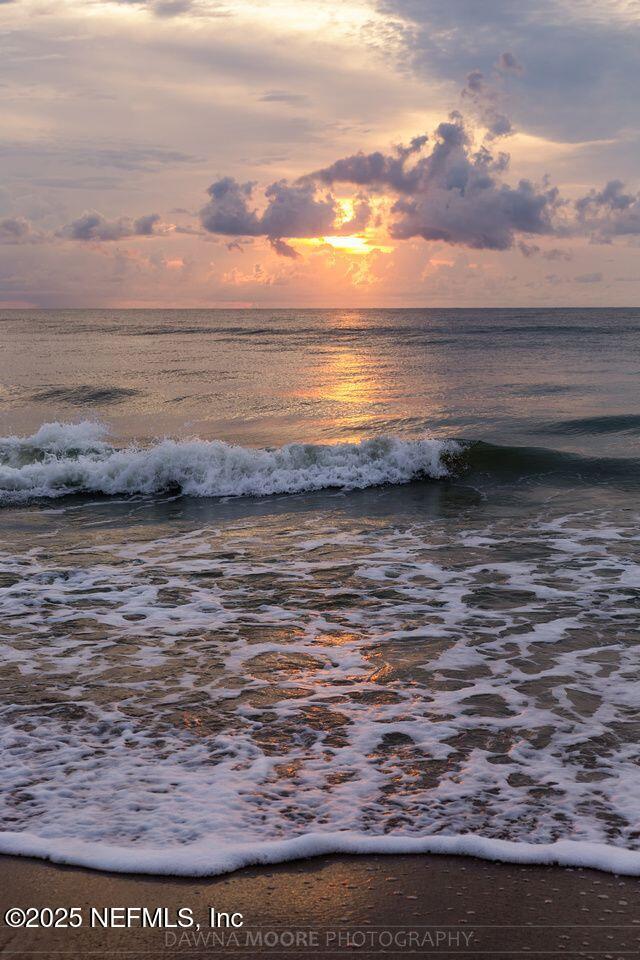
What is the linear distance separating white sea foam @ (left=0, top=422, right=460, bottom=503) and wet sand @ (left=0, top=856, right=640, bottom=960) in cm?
1026

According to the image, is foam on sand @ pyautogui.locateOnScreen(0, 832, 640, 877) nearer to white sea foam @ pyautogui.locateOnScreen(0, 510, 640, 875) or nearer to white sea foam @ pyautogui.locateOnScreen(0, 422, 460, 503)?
white sea foam @ pyautogui.locateOnScreen(0, 510, 640, 875)

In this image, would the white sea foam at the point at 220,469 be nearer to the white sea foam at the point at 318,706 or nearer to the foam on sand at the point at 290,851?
the white sea foam at the point at 318,706

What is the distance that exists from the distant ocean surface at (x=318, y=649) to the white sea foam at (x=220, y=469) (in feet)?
0.16

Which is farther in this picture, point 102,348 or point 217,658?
point 102,348

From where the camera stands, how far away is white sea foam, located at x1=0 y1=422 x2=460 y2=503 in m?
14.0

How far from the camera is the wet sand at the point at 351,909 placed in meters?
3.19

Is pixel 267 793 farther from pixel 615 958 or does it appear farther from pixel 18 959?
pixel 615 958

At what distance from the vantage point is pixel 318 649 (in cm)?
652

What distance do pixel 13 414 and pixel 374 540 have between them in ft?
52.8

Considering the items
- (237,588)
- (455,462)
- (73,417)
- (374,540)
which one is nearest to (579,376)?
(455,462)

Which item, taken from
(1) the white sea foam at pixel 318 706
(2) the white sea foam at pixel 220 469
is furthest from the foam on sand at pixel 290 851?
(2) the white sea foam at pixel 220 469

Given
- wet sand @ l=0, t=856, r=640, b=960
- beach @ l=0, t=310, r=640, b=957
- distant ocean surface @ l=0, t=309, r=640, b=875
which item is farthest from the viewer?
distant ocean surface @ l=0, t=309, r=640, b=875

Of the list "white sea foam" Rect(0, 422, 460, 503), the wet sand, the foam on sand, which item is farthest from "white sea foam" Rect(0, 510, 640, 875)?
"white sea foam" Rect(0, 422, 460, 503)

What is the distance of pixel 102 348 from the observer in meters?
47.9
